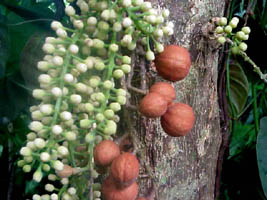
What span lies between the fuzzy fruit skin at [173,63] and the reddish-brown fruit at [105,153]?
16 centimetres

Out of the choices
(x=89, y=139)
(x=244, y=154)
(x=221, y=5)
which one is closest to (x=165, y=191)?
(x=89, y=139)

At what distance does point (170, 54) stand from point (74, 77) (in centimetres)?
17

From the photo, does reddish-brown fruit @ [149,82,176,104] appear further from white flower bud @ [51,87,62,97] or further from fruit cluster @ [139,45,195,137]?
white flower bud @ [51,87,62,97]

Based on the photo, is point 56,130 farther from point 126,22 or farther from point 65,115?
point 126,22

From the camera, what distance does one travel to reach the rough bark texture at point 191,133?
2.25 feet

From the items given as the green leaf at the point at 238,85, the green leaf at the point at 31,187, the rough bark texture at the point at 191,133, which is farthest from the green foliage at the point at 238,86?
the green leaf at the point at 31,187

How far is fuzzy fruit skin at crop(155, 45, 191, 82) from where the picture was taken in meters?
0.57

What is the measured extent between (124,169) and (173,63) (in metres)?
0.20

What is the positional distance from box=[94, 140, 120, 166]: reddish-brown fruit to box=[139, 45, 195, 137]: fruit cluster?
77 mm

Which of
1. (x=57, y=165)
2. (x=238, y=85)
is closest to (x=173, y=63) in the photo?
(x=57, y=165)

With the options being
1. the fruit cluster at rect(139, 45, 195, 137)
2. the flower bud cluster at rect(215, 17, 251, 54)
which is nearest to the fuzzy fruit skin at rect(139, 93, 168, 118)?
the fruit cluster at rect(139, 45, 195, 137)

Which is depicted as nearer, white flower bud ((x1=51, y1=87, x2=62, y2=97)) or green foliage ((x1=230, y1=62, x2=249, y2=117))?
white flower bud ((x1=51, y1=87, x2=62, y2=97))

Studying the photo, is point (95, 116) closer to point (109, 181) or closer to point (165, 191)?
point (109, 181)

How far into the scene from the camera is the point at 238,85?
1.24 meters
